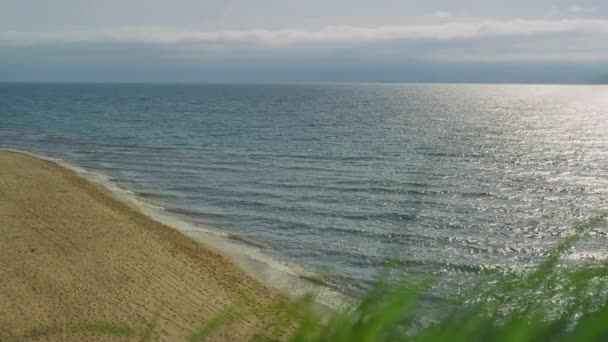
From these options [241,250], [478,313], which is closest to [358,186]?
[241,250]

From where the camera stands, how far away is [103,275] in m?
18.8

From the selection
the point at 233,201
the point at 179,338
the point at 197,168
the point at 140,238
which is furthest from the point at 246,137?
the point at 179,338

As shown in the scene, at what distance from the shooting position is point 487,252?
22.8 meters

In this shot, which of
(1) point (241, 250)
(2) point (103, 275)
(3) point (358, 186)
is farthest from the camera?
(3) point (358, 186)

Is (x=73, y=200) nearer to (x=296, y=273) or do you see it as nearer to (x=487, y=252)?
(x=296, y=273)

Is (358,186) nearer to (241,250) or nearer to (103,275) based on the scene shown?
(241,250)

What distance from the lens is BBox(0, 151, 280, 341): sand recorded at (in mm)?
15648

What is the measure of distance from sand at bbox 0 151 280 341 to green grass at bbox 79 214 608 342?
1061cm

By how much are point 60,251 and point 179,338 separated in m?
8.05

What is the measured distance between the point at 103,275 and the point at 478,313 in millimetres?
18889

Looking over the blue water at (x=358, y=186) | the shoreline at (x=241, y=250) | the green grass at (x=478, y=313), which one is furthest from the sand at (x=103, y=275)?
the green grass at (x=478, y=313)

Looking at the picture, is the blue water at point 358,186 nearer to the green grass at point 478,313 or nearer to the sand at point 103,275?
the green grass at point 478,313

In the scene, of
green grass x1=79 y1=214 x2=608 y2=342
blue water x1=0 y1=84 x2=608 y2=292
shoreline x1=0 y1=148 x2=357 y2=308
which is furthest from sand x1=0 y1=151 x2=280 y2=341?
green grass x1=79 y1=214 x2=608 y2=342

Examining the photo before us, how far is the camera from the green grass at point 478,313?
1206 millimetres
